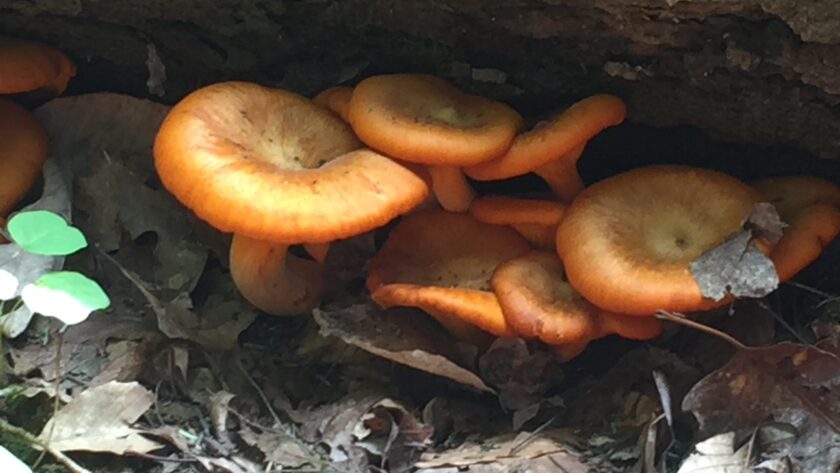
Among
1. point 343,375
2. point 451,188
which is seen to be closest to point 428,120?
point 451,188

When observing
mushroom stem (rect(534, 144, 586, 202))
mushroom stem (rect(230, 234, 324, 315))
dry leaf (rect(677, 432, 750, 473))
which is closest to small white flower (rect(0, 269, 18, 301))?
mushroom stem (rect(230, 234, 324, 315))

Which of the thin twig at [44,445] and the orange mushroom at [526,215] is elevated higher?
the orange mushroom at [526,215]

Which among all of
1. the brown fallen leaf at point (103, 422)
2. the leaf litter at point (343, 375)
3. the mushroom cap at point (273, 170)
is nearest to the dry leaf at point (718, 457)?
the leaf litter at point (343, 375)

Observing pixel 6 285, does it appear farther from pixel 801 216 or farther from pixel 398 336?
pixel 801 216

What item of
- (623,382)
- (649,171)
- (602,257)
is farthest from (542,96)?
(623,382)

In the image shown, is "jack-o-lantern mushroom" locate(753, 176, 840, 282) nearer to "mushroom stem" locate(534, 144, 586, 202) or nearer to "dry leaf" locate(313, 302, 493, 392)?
"mushroom stem" locate(534, 144, 586, 202)

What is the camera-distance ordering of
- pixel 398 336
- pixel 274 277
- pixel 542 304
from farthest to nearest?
pixel 274 277
pixel 398 336
pixel 542 304

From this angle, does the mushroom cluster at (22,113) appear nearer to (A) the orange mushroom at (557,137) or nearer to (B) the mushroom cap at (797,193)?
(A) the orange mushroom at (557,137)
